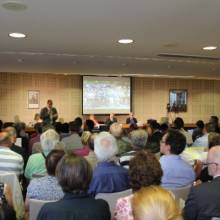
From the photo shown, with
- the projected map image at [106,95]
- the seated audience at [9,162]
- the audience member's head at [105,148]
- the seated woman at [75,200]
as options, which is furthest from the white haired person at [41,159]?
the projected map image at [106,95]

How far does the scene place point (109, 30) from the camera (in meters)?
4.62

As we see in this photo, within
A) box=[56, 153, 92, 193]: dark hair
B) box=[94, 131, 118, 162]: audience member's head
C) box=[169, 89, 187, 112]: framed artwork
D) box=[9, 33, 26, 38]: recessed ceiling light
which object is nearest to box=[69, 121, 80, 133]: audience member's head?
box=[9, 33, 26, 38]: recessed ceiling light

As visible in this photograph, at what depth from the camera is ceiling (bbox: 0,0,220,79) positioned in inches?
141

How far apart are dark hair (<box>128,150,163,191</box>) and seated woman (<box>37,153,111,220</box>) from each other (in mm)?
381

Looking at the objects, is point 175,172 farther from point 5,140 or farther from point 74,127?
point 74,127

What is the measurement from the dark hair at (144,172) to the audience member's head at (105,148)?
2.72 ft

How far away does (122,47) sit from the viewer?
232 inches

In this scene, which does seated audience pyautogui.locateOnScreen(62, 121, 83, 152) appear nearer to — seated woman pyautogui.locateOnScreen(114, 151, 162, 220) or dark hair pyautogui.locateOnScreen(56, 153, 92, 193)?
seated woman pyautogui.locateOnScreen(114, 151, 162, 220)

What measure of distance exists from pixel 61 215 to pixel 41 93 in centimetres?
1022

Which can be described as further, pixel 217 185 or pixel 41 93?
pixel 41 93

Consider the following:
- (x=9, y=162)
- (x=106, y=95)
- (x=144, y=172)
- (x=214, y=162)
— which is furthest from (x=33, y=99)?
(x=214, y=162)

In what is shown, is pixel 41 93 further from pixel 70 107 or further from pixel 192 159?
pixel 192 159

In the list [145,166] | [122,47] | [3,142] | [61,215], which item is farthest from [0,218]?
[122,47]

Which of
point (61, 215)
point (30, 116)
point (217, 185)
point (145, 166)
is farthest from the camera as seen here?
point (30, 116)
